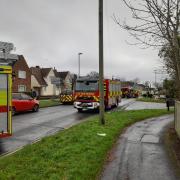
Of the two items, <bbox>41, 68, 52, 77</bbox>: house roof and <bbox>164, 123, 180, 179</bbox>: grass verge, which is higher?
<bbox>41, 68, 52, 77</bbox>: house roof

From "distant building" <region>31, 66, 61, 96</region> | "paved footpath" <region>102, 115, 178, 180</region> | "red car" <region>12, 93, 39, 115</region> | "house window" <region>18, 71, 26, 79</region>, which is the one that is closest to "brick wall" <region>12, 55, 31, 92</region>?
"house window" <region>18, 71, 26, 79</region>

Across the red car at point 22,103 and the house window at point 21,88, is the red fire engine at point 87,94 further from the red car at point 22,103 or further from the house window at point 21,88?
the house window at point 21,88

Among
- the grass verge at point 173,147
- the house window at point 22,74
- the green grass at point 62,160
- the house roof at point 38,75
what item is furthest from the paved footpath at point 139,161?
the house roof at point 38,75

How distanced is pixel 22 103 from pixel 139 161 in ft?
56.8

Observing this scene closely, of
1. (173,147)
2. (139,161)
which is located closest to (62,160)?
(139,161)

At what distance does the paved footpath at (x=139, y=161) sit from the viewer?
7.38 m

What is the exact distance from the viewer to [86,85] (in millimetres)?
26219

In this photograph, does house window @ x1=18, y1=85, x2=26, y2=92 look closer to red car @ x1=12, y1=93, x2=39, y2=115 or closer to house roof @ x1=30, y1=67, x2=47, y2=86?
house roof @ x1=30, y1=67, x2=47, y2=86

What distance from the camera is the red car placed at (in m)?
24.1

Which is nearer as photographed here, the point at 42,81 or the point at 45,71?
the point at 42,81

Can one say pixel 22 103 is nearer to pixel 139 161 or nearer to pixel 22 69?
pixel 139 161

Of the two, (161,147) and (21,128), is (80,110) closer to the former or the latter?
(21,128)

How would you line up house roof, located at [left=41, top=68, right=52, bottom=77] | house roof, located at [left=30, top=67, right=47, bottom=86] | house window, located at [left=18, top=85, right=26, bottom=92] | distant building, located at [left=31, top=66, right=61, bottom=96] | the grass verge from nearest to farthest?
the grass verge, house window, located at [left=18, top=85, right=26, bottom=92], distant building, located at [left=31, top=66, right=61, bottom=96], house roof, located at [left=30, top=67, right=47, bottom=86], house roof, located at [left=41, top=68, right=52, bottom=77]

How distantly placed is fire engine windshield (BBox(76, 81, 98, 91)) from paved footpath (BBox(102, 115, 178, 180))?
12906mm
